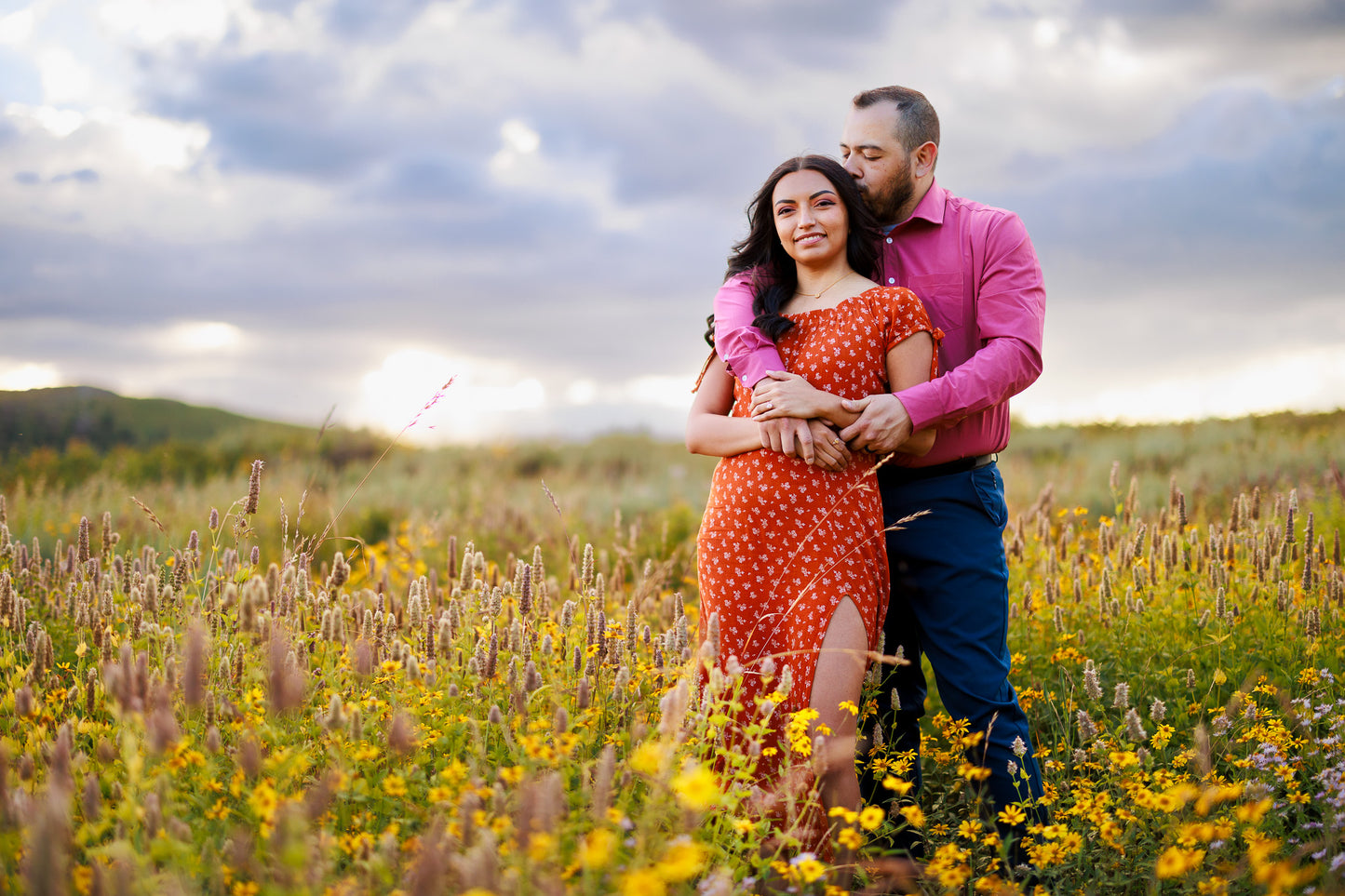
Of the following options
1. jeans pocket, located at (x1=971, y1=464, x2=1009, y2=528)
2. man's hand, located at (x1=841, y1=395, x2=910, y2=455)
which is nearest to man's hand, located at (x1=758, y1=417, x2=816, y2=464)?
man's hand, located at (x1=841, y1=395, x2=910, y2=455)

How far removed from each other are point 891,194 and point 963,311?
60 centimetres

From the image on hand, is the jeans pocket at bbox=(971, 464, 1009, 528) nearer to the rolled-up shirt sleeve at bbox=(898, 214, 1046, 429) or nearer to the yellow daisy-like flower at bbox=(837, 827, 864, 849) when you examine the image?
the rolled-up shirt sleeve at bbox=(898, 214, 1046, 429)

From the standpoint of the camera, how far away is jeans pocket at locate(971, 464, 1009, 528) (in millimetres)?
3877

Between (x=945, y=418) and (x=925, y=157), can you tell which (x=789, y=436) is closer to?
(x=945, y=418)

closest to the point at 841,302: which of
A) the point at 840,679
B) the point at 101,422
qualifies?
the point at 840,679

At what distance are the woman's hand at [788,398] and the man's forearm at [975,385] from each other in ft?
1.06

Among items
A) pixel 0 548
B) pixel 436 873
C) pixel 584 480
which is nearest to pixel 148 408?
pixel 584 480

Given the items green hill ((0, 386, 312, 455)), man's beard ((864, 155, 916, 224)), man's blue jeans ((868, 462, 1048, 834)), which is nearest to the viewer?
man's blue jeans ((868, 462, 1048, 834))

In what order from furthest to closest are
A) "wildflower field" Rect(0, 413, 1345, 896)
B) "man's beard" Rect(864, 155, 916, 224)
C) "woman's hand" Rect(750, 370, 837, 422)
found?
"man's beard" Rect(864, 155, 916, 224) < "woman's hand" Rect(750, 370, 837, 422) < "wildflower field" Rect(0, 413, 1345, 896)

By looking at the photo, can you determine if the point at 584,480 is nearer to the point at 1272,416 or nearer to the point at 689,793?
the point at 1272,416

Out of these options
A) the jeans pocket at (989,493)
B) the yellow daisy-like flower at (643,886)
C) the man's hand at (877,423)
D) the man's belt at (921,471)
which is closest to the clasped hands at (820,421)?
the man's hand at (877,423)

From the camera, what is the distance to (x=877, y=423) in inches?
132

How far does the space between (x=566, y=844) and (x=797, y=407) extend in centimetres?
169

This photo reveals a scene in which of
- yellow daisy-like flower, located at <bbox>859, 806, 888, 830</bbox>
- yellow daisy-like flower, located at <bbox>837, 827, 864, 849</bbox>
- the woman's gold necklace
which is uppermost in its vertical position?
the woman's gold necklace
